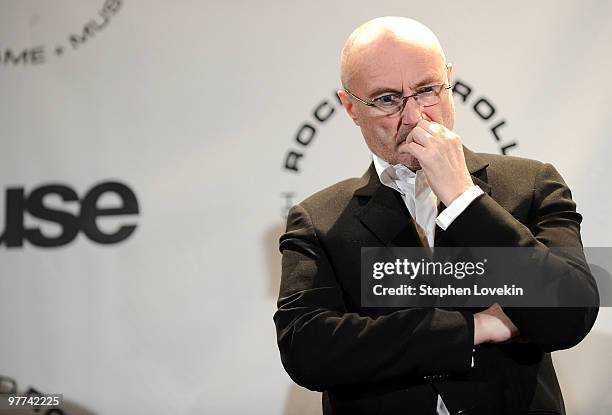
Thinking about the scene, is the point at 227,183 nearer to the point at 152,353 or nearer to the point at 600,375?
the point at 152,353

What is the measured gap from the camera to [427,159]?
2012 millimetres

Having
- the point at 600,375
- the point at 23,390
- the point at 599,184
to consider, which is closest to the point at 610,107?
the point at 599,184

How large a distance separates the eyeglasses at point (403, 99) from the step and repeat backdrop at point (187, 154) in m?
1.12

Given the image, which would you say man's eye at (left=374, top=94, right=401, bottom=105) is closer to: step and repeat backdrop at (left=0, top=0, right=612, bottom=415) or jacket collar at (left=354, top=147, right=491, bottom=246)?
jacket collar at (left=354, top=147, right=491, bottom=246)

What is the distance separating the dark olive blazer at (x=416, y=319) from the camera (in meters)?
1.93

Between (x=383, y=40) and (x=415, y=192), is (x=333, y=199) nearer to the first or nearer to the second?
(x=415, y=192)

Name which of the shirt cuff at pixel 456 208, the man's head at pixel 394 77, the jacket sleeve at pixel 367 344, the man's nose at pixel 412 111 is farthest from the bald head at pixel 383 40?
the jacket sleeve at pixel 367 344

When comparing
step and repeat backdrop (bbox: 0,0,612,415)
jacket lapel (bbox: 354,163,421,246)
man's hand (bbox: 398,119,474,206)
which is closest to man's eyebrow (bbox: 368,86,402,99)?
man's hand (bbox: 398,119,474,206)

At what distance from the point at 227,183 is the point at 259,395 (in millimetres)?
837

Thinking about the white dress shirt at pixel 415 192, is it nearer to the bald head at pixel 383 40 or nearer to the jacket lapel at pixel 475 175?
the jacket lapel at pixel 475 175

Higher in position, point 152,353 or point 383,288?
point 383,288

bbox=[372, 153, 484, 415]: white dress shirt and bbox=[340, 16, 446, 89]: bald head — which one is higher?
bbox=[340, 16, 446, 89]: bald head

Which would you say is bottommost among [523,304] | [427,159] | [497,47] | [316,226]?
A: [523,304]

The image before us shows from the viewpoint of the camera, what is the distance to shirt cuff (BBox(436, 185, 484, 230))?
193 cm
